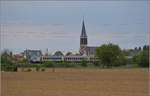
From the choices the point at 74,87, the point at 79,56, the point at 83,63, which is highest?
the point at 79,56

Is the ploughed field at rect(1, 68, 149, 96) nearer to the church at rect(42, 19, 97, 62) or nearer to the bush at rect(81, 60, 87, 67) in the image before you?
the church at rect(42, 19, 97, 62)

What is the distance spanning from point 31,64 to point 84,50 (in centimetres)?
2422

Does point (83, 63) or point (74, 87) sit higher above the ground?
Answer: point (83, 63)

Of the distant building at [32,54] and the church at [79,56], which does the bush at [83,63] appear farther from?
the distant building at [32,54]

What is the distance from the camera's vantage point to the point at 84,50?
104625 mm

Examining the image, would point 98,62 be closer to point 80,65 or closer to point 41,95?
point 80,65

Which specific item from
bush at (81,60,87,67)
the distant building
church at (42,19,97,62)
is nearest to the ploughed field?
the distant building

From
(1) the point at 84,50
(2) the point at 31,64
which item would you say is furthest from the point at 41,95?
(1) the point at 84,50

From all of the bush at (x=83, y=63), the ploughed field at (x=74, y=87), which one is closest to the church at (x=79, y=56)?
the bush at (x=83, y=63)

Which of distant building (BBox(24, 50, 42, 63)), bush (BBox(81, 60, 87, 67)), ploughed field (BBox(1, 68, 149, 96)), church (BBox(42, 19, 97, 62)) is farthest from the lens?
bush (BBox(81, 60, 87, 67))

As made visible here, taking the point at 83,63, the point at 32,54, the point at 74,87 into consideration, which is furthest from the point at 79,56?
the point at 74,87

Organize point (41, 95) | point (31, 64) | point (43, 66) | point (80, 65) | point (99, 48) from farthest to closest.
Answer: point (99, 48) < point (80, 65) < point (43, 66) < point (31, 64) < point (41, 95)

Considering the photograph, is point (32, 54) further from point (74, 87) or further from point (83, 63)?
point (74, 87)

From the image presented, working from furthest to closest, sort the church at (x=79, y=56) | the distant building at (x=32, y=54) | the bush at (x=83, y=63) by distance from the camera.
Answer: the bush at (x=83, y=63) < the church at (x=79, y=56) < the distant building at (x=32, y=54)
